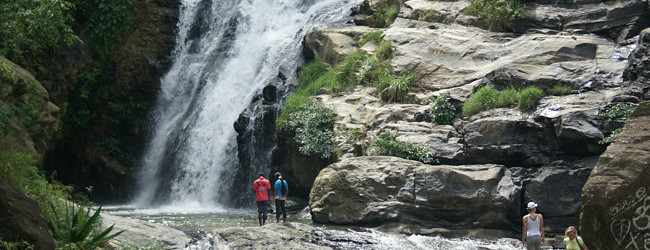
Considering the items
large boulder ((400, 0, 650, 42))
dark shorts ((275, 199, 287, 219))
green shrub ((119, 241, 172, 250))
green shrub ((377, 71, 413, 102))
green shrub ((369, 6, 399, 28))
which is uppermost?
green shrub ((369, 6, 399, 28))

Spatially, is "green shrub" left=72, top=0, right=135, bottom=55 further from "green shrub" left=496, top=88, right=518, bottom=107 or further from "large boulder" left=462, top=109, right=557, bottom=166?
"green shrub" left=496, top=88, right=518, bottom=107

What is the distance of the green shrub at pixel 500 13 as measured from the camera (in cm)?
2264

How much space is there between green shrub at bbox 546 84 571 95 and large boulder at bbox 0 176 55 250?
45.7ft

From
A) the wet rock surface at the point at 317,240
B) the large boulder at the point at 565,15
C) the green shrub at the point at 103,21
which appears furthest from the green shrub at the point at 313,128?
the green shrub at the point at 103,21

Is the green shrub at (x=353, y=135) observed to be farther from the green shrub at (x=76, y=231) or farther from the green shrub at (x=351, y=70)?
the green shrub at (x=76, y=231)

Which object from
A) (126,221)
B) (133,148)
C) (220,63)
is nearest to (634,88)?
(126,221)

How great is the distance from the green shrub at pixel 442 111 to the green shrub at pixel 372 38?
5168 millimetres

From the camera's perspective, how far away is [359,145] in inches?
773

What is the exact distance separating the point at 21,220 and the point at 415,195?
9939 mm

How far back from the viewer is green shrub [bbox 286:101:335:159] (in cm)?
2061

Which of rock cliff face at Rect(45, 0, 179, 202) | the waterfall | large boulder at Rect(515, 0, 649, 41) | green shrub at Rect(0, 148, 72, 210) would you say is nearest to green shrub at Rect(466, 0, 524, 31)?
large boulder at Rect(515, 0, 649, 41)

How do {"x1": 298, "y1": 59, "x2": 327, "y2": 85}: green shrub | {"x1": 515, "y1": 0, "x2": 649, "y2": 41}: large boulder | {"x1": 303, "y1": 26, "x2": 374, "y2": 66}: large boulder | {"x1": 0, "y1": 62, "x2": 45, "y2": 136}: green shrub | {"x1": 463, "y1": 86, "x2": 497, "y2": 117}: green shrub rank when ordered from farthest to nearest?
{"x1": 303, "y1": 26, "x2": 374, "y2": 66}: large boulder → {"x1": 298, "y1": 59, "x2": 327, "y2": 85}: green shrub → {"x1": 515, "y1": 0, "x2": 649, "y2": 41}: large boulder → {"x1": 463, "y1": 86, "x2": 497, "y2": 117}: green shrub → {"x1": 0, "y1": 62, "x2": 45, "y2": 136}: green shrub

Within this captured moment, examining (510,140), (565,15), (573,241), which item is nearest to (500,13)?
(565,15)

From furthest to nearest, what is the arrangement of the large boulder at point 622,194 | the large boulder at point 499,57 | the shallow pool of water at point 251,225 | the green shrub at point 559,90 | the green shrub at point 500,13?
1. the green shrub at point 500,13
2. the large boulder at point 499,57
3. the green shrub at point 559,90
4. the shallow pool of water at point 251,225
5. the large boulder at point 622,194
